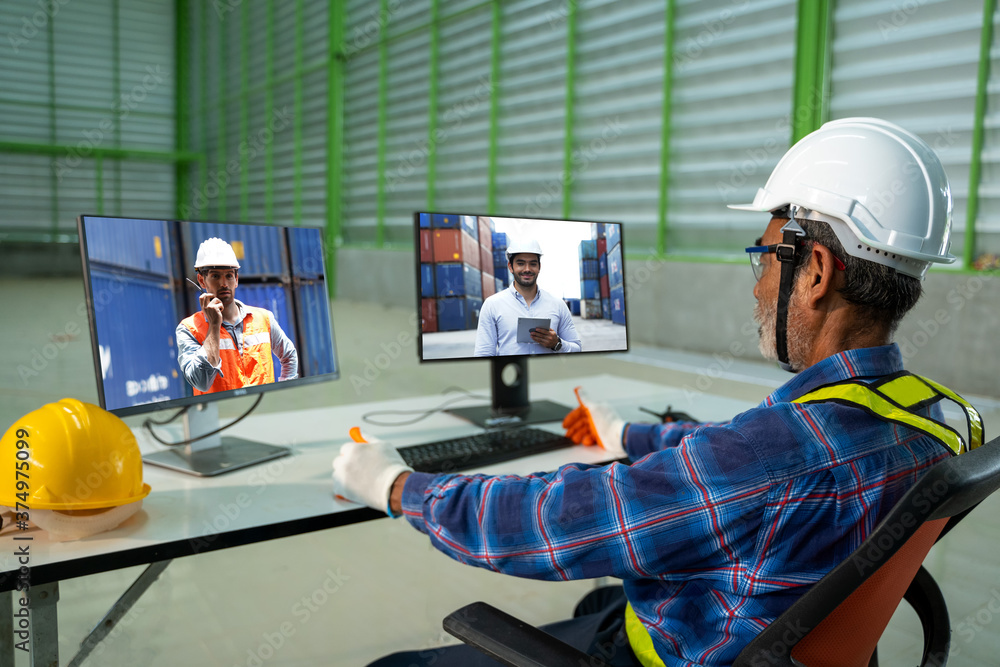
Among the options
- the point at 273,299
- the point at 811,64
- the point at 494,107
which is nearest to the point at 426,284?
the point at 273,299

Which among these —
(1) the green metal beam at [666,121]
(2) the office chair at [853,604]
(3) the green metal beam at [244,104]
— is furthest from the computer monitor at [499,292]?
(3) the green metal beam at [244,104]

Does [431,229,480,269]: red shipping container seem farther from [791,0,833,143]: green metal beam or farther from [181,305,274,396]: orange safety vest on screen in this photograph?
[791,0,833,143]: green metal beam

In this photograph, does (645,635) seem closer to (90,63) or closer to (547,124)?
(547,124)

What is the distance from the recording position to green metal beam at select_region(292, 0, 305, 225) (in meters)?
11.0

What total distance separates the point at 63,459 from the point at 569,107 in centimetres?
632

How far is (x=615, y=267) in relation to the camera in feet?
6.50

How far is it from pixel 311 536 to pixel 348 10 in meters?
8.80

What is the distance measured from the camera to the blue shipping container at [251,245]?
1423 millimetres

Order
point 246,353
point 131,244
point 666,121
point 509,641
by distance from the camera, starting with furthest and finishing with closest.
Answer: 1. point 666,121
2. point 246,353
3. point 131,244
4. point 509,641

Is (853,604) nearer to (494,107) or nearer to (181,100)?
(494,107)

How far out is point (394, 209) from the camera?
31.1 ft

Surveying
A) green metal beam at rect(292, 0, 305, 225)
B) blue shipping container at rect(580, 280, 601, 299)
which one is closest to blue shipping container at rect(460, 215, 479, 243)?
blue shipping container at rect(580, 280, 601, 299)

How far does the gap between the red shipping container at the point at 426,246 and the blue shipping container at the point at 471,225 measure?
8 cm

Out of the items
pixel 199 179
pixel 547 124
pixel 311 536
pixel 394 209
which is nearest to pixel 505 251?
pixel 311 536
